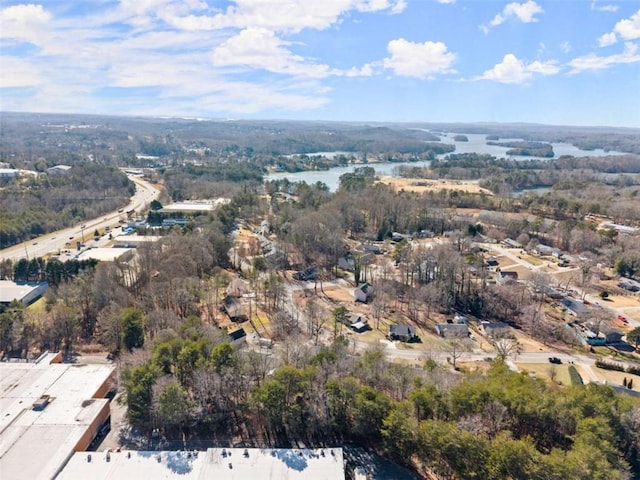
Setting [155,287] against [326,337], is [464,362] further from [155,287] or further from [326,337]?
[155,287]

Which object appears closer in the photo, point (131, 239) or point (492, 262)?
point (492, 262)

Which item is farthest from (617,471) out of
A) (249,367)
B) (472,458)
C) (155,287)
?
(155,287)

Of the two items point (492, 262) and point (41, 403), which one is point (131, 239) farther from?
point (492, 262)

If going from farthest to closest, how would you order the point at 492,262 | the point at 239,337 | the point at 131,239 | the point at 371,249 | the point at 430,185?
the point at 430,185, the point at 371,249, the point at 131,239, the point at 492,262, the point at 239,337

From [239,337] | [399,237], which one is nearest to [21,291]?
[239,337]

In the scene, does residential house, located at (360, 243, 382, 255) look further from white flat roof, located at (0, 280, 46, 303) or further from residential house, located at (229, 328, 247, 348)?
white flat roof, located at (0, 280, 46, 303)

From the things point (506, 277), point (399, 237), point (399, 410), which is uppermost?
point (399, 410)
